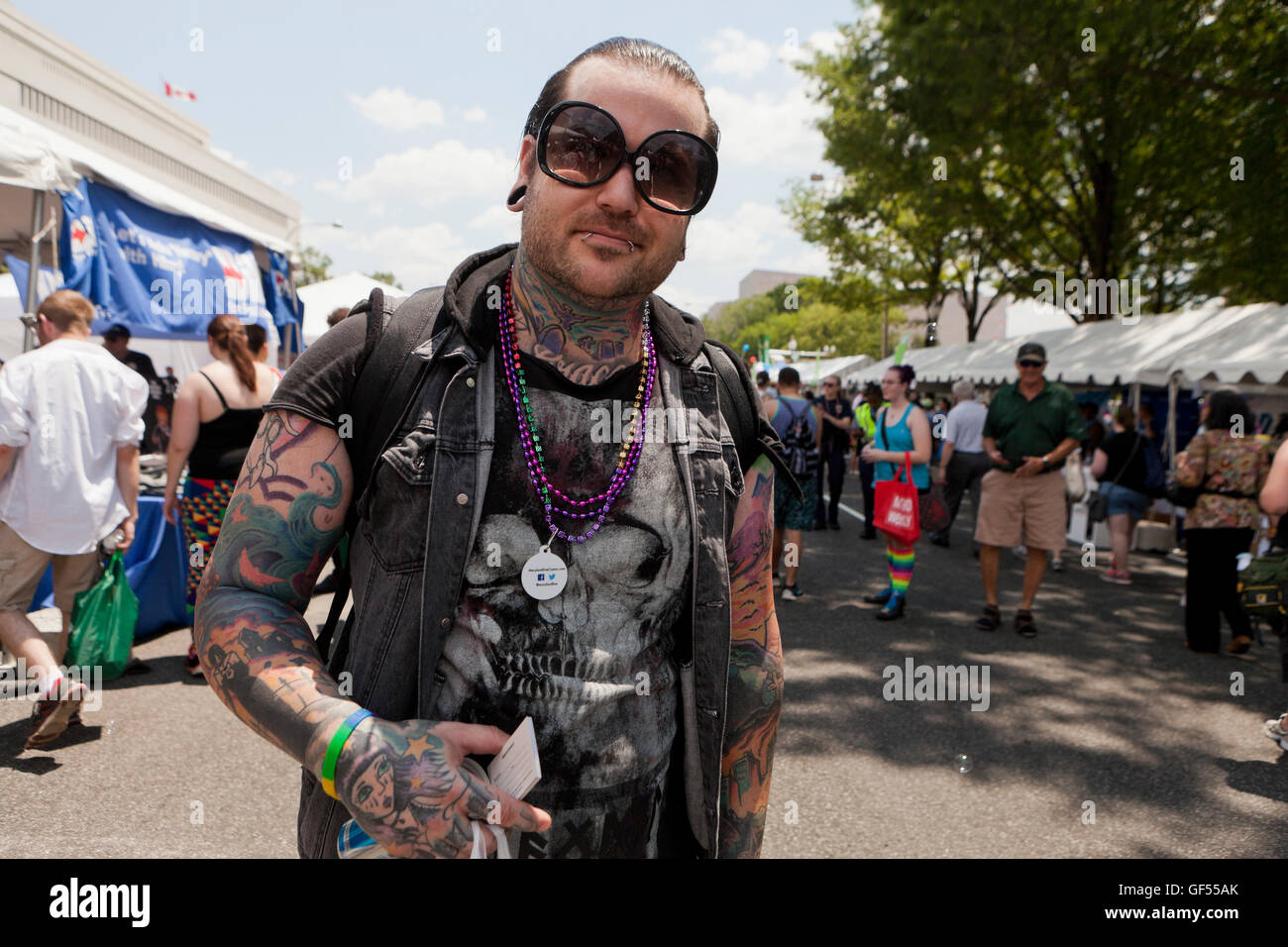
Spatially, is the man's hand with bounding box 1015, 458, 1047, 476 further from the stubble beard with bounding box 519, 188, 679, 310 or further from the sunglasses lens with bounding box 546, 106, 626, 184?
A: the sunglasses lens with bounding box 546, 106, 626, 184

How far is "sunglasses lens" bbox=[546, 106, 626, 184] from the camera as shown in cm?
125

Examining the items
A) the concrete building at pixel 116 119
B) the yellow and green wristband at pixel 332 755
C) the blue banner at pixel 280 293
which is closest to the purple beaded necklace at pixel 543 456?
the yellow and green wristband at pixel 332 755

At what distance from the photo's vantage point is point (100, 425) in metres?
4.43

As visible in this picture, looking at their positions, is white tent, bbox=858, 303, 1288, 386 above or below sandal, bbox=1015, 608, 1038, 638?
above

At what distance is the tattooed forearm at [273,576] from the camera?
1103mm

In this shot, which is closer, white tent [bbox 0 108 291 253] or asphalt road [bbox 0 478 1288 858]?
asphalt road [bbox 0 478 1288 858]

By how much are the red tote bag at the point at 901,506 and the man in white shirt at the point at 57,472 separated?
5.32 m

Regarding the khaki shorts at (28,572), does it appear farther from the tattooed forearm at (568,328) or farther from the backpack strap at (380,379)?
the tattooed forearm at (568,328)

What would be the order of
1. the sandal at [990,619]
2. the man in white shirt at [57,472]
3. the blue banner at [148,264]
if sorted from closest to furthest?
1. the man in white shirt at [57,472]
2. the blue banner at [148,264]
3. the sandal at [990,619]

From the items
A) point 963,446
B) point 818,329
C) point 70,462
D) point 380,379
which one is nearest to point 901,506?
point 963,446

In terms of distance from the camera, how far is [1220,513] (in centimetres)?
633

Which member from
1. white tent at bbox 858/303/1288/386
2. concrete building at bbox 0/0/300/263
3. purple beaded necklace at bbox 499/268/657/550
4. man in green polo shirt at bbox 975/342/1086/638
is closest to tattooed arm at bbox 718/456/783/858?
purple beaded necklace at bbox 499/268/657/550

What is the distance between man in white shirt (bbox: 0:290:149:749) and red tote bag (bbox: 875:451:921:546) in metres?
5.32
